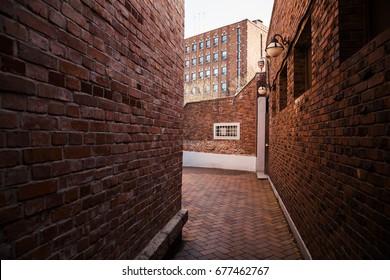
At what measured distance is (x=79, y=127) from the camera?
1.53m

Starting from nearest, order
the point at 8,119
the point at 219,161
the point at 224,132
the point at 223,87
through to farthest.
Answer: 1. the point at 8,119
2. the point at 224,132
3. the point at 219,161
4. the point at 223,87

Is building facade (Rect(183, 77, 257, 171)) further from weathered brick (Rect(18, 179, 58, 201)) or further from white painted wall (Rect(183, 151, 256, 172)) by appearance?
weathered brick (Rect(18, 179, 58, 201))

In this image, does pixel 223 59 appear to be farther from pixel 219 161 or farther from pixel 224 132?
pixel 219 161

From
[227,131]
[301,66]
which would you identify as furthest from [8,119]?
[227,131]

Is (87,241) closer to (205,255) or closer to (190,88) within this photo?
(205,255)

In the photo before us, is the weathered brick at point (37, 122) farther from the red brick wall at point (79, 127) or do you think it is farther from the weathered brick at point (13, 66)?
the weathered brick at point (13, 66)

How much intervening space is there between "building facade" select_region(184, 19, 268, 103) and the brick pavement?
2961 cm

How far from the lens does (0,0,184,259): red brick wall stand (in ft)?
3.68

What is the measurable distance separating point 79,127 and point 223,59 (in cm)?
3900

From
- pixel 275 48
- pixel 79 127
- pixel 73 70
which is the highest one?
pixel 275 48

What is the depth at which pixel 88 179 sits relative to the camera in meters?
1.63

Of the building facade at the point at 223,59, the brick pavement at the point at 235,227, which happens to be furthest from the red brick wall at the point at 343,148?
the building facade at the point at 223,59

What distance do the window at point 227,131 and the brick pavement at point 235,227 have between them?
5075 millimetres
